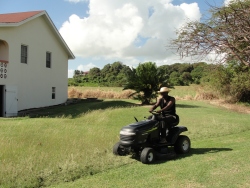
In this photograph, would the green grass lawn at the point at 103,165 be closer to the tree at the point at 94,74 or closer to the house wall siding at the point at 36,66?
the house wall siding at the point at 36,66

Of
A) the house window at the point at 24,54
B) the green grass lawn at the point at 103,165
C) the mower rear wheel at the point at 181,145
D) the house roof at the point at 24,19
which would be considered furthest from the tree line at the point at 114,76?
the mower rear wheel at the point at 181,145

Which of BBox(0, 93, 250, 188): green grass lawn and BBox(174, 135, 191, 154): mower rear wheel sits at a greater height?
BBox(174, 135, 191, 154): mower rear wheel

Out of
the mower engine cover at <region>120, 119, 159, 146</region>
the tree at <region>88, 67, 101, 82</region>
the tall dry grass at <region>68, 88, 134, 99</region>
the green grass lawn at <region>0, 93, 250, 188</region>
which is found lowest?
the green grass lawn at <region>0, 93, 250, 188</region>

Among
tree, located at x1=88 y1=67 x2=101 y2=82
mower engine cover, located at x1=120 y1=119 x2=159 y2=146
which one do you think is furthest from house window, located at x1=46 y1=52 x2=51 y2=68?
tree, located at x1=88 y1=67 x2=101 y2=82

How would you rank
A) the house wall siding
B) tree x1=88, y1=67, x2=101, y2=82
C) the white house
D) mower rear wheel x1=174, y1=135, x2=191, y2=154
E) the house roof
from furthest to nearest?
tree x1=88, y1=67, x2=101, y2=82 → the house wall siding → the white house → the house roof → mower rear wheel x1=174, y1=135, x2=191, y2=154

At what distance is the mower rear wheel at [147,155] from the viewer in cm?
686

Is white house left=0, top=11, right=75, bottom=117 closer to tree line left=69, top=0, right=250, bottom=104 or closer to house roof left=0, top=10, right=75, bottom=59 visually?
house roof left=0, top=10, right=75, bottom=59

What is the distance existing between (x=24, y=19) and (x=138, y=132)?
16.9m

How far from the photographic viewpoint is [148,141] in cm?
734

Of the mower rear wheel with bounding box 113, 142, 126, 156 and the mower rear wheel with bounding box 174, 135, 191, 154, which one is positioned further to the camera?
the mower rear wheel with bounding box 174, 135, 191, 154

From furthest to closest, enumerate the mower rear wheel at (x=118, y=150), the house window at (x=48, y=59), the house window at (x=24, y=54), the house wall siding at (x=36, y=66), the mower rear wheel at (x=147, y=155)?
the house window at (x=48, y=59), the house window at (x=24, y=54), the house wall siding at (x=36, y=66), the mower rear wheel at (x=118, y=150), the mower rear wheel at (x=147, y=155)

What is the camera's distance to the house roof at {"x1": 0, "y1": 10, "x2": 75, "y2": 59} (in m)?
19.4

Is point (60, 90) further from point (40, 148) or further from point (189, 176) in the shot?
point (189, 176)

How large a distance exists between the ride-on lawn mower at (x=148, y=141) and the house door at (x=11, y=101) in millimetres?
14198
